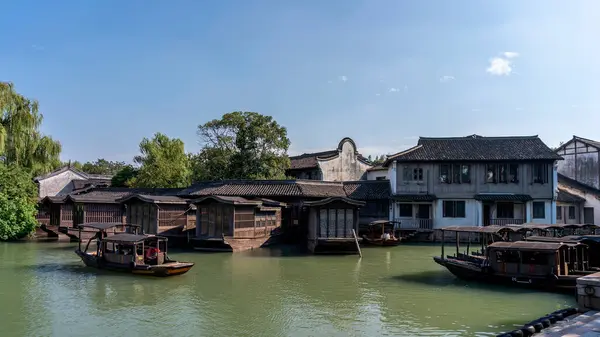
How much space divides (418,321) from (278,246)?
15998 mm

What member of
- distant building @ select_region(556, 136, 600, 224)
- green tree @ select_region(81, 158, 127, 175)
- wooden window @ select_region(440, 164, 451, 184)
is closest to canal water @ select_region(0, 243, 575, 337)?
wooden window @ select_region(440, 164, 451, 184)

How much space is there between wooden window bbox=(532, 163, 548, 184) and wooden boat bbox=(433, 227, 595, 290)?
16312 millimetres

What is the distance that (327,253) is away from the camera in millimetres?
23234

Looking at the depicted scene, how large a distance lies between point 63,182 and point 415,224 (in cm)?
3213

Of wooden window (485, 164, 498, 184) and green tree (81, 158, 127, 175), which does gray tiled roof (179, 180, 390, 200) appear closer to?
wooden window (485, 164, 498, 184)

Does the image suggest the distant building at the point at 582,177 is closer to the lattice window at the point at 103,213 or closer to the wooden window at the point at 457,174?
the wooden window at the point at 457,174

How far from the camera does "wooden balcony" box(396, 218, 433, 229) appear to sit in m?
30.8

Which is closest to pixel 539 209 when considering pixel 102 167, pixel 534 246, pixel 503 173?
pixel 503 173

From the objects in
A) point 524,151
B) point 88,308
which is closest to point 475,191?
point 524,151

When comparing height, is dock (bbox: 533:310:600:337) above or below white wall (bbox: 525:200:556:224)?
below

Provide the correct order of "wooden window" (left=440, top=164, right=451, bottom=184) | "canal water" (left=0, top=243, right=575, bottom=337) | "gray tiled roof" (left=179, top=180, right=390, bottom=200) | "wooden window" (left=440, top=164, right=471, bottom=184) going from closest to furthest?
"canal water" (left=0, top=243, right=575, bottom=337), "gray tiled roof" (left=179, top=180, right=390, bottom=200), "wooden window" (left=440, top=164, right=471, bottom=184), "wooden window" (left=440, top=164, right=451, bottom=184)

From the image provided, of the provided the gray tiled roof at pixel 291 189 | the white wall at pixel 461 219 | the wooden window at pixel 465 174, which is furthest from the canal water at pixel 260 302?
the wooden window at pixel 465 174

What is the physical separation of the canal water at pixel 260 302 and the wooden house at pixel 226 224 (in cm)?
401

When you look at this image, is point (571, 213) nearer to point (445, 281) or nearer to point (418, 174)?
point (418, 174)
